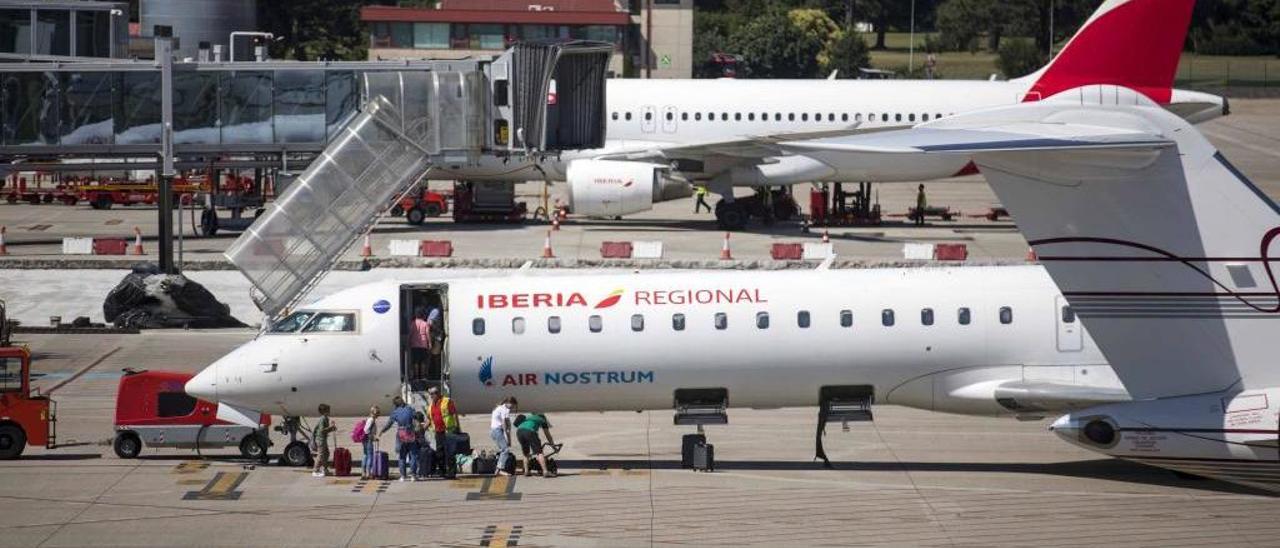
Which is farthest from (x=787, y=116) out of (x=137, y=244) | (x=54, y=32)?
(x=54, y=32)

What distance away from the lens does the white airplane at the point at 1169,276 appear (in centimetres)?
2319

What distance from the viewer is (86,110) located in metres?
47.8

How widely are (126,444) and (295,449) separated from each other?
8.88ft

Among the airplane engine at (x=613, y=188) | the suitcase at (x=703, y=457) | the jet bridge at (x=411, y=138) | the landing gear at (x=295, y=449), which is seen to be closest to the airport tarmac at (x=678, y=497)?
the suitcase at (x=703, y=457)

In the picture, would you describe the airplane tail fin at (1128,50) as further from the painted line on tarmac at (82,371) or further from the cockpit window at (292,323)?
the cockpit window at (292,323)

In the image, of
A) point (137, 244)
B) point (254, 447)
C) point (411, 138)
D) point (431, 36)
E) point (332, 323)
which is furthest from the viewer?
point (431, 36)

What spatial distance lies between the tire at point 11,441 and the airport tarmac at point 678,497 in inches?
9.8

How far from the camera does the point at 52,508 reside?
82.6ft

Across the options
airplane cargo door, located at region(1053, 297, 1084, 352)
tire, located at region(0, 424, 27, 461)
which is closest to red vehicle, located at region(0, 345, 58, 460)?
tire, located at region(0, 424, 27, 461)

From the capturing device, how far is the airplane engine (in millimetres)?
52625

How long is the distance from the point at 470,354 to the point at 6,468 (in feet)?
23.6

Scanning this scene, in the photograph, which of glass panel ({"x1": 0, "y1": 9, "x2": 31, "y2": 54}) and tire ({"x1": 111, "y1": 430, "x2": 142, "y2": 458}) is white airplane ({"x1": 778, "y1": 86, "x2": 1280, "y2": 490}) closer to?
tire ({"x1": 111, "y1": 430, "x2": 142, "y2": 458})

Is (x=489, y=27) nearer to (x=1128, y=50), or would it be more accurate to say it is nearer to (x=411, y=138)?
(x=1128, y=50)

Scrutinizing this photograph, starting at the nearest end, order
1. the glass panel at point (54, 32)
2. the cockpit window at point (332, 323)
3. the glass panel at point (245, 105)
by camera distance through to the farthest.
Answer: the cockpit window at point (332, 323)
the glass panel at point (245, 105)
the glass panel at point (54, 32)
